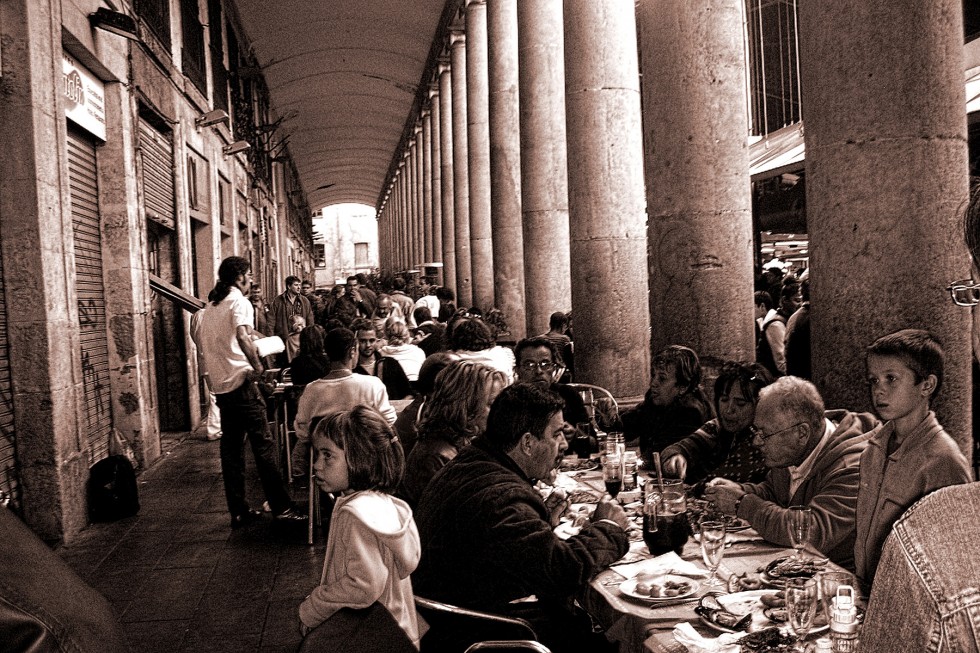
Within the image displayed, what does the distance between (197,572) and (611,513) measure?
341 centimetres

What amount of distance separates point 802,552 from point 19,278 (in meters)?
5.02

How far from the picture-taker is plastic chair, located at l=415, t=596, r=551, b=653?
282 cm

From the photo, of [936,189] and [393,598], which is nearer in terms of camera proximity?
[393,598]

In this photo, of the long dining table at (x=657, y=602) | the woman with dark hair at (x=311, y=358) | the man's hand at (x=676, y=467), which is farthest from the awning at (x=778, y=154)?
the long dining table at (x=657, y=602)

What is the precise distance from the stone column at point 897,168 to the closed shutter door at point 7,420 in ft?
16.0

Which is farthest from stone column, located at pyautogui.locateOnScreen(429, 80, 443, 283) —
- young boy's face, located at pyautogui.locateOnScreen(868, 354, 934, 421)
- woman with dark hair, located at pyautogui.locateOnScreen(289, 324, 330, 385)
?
young boy's face, located at pyautogui.locateOnScreen(868, 354, 934, 421)

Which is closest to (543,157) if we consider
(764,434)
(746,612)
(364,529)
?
(764,434)

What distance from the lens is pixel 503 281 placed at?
13.3 meters

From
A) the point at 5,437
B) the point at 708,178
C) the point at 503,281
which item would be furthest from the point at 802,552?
the point at 503,281

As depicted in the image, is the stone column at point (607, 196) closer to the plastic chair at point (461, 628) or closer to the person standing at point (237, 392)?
the person standing at point (237, 392)

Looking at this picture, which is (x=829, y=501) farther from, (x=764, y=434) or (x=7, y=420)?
(x=7, y=420)

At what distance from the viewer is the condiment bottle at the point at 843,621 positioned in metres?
2.03

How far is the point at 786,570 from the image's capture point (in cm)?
271

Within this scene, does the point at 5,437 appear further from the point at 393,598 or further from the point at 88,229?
the point at 393,598
